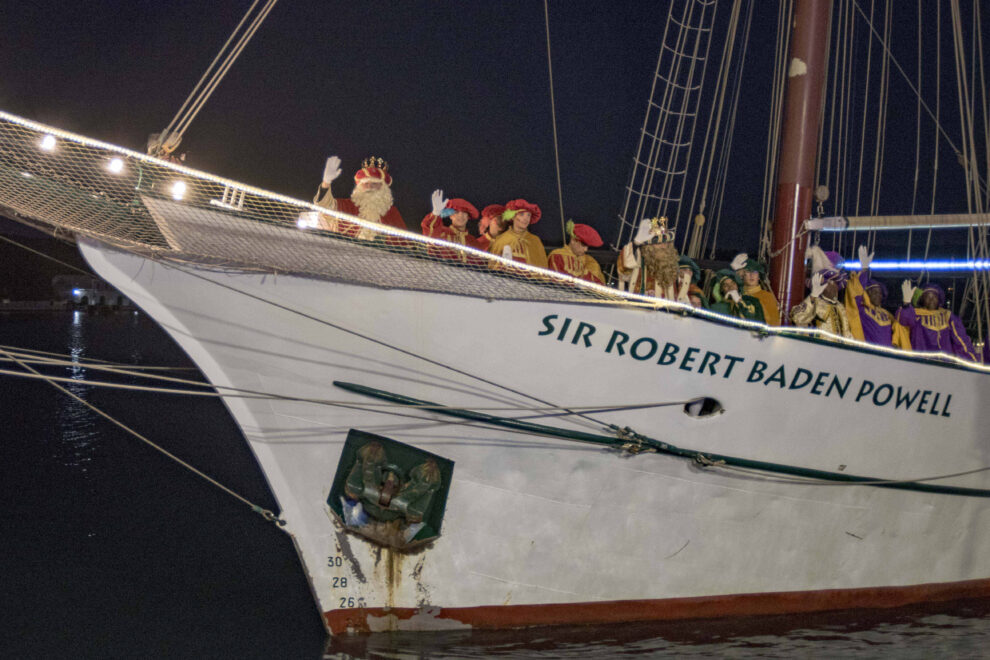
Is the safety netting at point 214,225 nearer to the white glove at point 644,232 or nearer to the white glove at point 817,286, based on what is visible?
the white glove at point 644,232

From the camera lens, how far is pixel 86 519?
9867mm

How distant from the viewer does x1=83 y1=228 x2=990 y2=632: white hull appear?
5402 mm

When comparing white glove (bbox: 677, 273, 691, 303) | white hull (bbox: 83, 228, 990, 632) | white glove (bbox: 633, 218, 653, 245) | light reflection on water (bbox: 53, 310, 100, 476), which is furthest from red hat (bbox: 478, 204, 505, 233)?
light reflection on water (bbox: 53, 310, 100, 476)

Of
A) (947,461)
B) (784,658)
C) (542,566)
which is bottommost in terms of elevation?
(784,658)

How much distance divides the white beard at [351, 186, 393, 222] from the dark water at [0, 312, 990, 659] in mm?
3195

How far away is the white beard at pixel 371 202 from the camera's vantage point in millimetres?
6738

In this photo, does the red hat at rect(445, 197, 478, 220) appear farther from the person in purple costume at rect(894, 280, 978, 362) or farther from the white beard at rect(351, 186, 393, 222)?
the person in purple costume at rect(894, 280, 978, 362)

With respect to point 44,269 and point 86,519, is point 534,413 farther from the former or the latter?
point 44,269

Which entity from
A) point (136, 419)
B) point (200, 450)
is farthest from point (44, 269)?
point (200, 450)

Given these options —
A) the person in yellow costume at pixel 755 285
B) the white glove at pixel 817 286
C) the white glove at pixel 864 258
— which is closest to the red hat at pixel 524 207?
the person in yellow costume at pixel 755 285

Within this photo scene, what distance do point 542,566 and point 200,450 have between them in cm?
1163

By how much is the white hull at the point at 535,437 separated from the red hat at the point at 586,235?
52.6 inches

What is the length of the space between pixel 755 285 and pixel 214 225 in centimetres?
499

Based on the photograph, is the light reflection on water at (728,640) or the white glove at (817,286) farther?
the white glove at (817,286)
